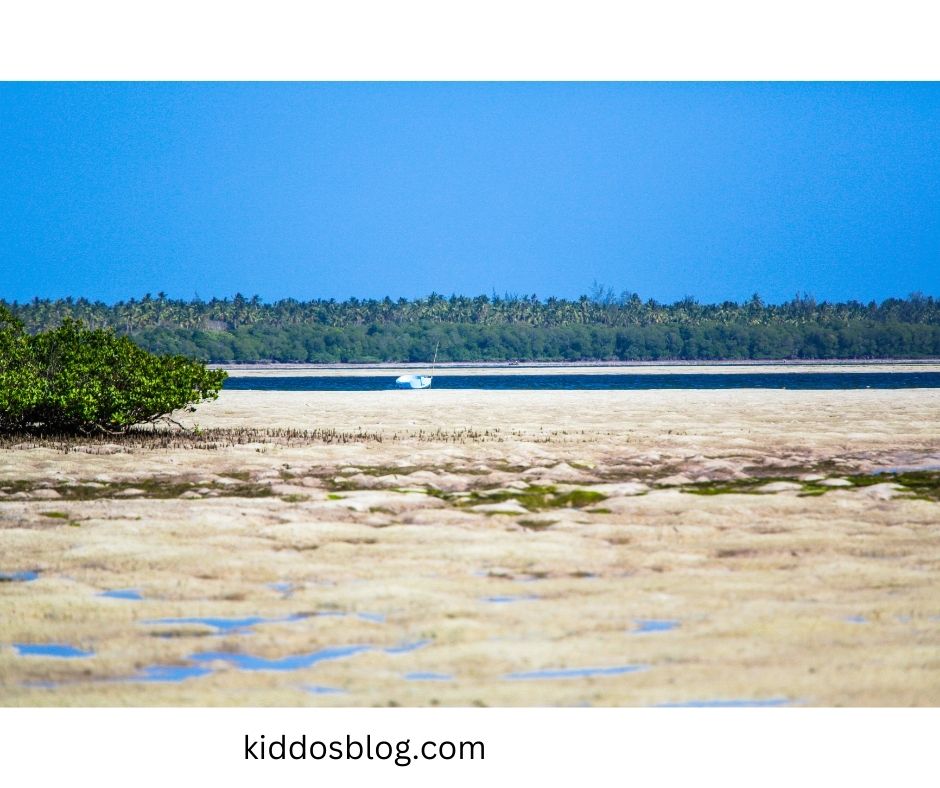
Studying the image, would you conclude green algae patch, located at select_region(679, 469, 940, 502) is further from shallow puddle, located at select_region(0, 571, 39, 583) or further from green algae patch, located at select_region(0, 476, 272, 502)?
shallow puddle, located at select_region(0, 571, 39, 583)

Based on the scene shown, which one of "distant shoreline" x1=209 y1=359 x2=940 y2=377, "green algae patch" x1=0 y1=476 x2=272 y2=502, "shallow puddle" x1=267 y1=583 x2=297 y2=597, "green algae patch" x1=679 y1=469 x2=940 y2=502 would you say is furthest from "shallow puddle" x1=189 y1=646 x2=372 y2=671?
"distant shoreline" x1=209 y1=359 x2=940 y2=377

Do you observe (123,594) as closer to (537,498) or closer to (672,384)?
(537,498)

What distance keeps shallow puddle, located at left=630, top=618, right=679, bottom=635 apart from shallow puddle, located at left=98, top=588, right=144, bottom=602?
389 cm

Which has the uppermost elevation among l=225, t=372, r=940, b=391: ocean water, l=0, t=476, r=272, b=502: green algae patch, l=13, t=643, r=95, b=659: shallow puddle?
l=225, t=372, r=940, b=391: ocean water

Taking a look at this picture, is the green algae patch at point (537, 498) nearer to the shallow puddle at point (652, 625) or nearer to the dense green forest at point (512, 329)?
the shallow puddle at point (652, 625)

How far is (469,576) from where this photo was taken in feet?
33.2

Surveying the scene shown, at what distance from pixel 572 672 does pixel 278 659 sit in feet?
6.33

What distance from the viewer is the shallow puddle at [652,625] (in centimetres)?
848

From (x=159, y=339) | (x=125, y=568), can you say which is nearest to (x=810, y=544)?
(x=125, y=568)

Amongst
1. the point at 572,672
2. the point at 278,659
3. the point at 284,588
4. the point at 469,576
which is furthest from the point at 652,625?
the point at 284,588

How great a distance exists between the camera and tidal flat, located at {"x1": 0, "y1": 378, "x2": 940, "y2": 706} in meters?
7.53

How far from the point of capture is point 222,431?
2392 cm

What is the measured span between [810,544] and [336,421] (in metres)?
17.7
